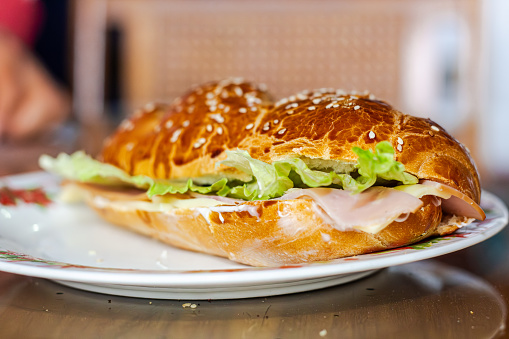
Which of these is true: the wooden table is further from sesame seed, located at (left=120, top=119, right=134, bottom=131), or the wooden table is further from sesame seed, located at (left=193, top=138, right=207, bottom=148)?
sesame seed, located at (left=120, top=119, right=134, bottom=131)

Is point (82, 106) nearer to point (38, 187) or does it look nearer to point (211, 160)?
point (38, 187)

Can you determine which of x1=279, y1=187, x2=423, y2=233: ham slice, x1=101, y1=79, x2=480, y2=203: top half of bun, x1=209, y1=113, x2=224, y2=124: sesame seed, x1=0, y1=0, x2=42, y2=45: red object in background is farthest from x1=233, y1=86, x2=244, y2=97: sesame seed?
x1=0, y1=0, x2=42, y2=45: red object in background

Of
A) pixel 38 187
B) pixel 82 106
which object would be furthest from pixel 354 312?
pixel 82 106

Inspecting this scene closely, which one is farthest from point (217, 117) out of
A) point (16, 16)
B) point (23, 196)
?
point (16, 16)

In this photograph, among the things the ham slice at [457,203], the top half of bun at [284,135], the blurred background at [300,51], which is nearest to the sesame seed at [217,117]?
the top half of bun at [284,135]

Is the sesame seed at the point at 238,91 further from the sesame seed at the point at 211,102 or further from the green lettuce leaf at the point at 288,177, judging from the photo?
the green lettuce leaf at the point at 288,177

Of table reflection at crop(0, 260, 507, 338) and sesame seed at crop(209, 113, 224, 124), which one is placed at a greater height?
sesame seed at crop(209, 113, 224, 124)

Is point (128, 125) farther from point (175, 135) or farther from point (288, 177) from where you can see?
point (288, 177)
